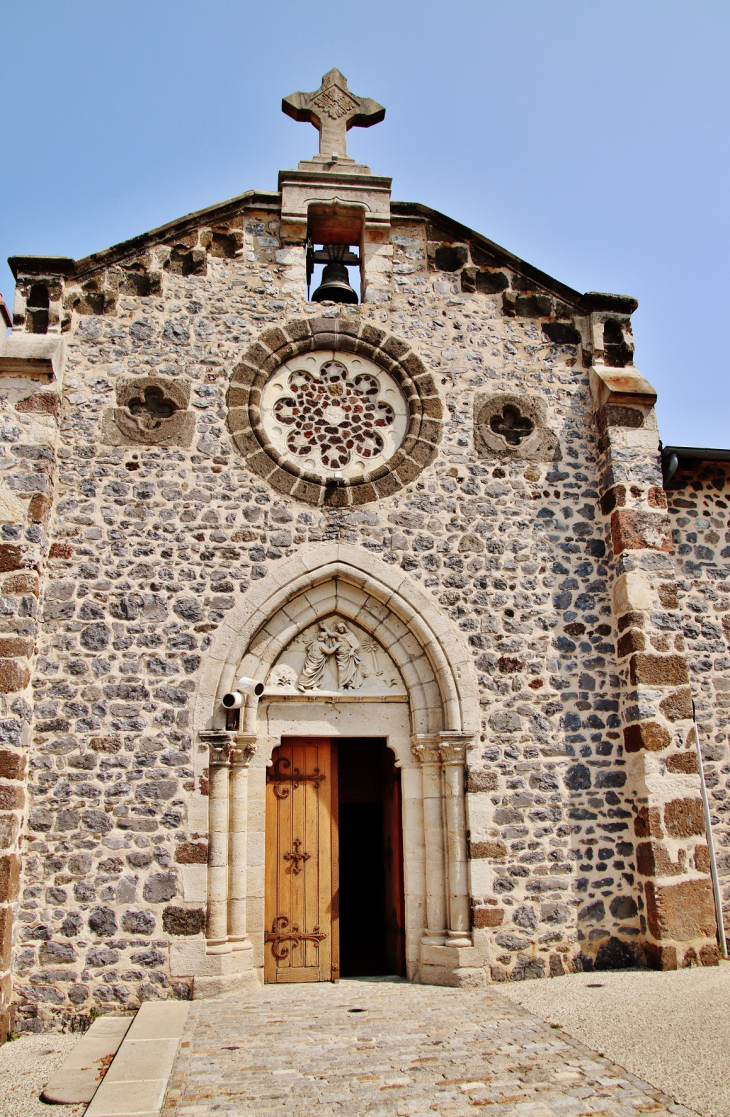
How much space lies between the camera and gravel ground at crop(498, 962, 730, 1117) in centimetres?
404

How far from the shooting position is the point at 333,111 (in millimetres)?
8336

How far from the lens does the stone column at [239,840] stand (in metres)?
6.15

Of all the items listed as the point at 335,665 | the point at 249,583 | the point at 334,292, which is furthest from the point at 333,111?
the point at 335,665

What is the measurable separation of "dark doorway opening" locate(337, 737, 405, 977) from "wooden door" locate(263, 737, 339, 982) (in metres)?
0.55

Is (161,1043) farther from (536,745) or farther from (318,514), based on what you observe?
(318,514)

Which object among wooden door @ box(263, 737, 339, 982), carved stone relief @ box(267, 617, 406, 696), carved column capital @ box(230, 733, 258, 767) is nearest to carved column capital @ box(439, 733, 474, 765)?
carved stone relief @ box(267, 617, 406, 696)

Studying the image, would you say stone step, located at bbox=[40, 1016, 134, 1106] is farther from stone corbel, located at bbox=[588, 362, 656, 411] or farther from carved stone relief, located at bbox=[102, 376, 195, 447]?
stone corbel, located at bbox=[588, 362, 656, 411]

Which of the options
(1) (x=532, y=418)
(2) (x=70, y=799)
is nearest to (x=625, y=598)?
(1) (x=532, y=418)

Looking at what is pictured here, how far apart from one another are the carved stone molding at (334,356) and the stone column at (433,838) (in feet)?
7.10

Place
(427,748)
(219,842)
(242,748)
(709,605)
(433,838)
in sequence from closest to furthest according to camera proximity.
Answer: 1. (219,842)
2. (242,748)
3. (433,838)
4. (427,748)
5. (709,605)

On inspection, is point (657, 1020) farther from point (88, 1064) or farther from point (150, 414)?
point (150, 414)

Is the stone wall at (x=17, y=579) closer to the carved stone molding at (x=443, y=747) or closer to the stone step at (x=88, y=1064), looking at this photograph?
the stone step at (x=88, y=1064)

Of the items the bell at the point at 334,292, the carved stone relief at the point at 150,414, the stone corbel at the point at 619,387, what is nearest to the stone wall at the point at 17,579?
the carved stone relief at the point at 150,414

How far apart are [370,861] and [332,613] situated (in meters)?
4.71
